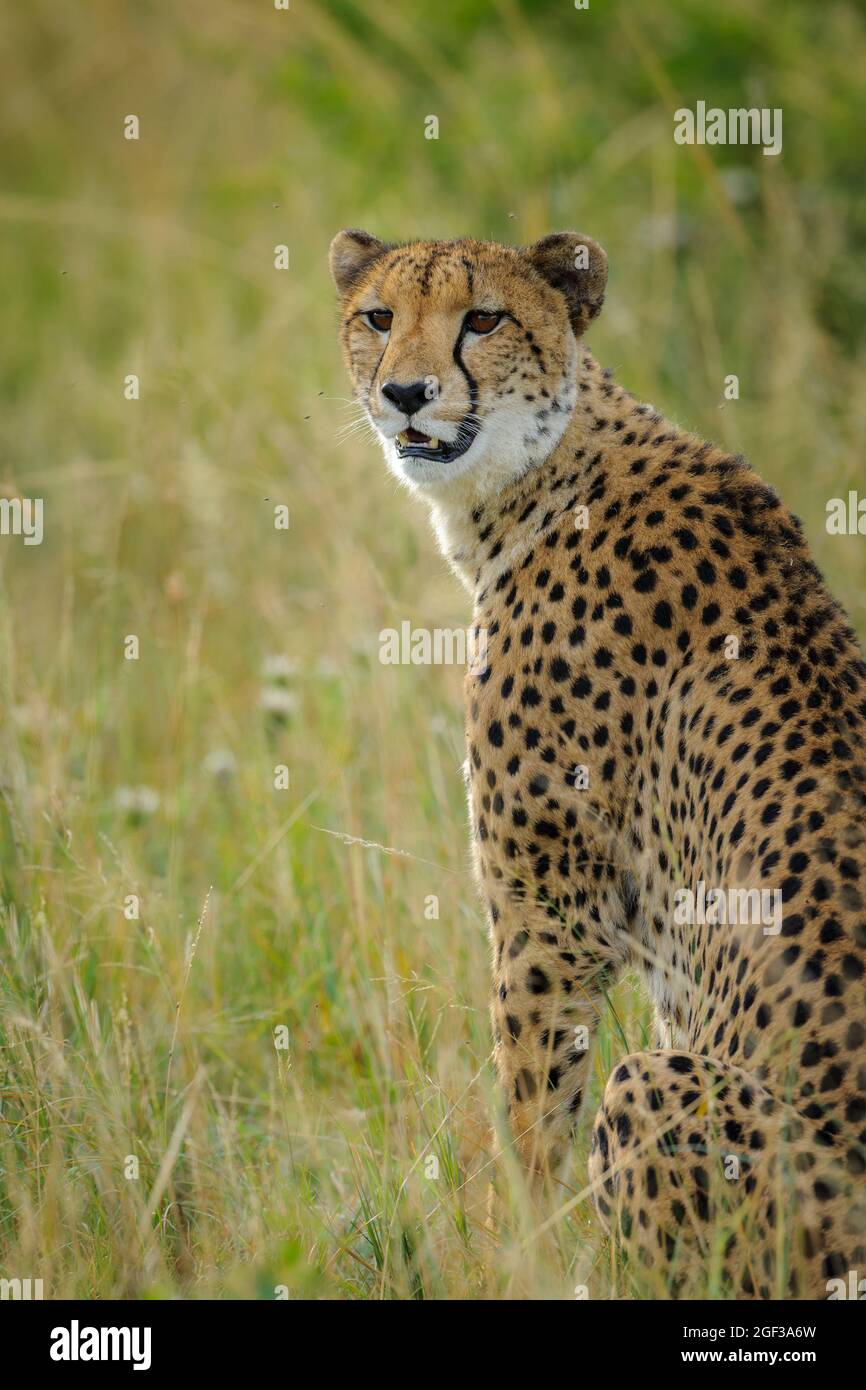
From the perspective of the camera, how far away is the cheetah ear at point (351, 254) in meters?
4.61

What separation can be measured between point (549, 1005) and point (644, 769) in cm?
58

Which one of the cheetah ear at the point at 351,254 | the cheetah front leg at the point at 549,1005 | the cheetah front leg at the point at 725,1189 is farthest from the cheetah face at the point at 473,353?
the cheetah front leg at the point at 725,1189

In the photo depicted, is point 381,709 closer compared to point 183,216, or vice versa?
point 381,709

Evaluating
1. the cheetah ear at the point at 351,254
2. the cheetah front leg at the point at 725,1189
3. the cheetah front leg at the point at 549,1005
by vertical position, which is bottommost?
the cheetah front leg at the point at 725,1189

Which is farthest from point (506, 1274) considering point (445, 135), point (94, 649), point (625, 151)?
point (445, 135)

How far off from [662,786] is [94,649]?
3234mm

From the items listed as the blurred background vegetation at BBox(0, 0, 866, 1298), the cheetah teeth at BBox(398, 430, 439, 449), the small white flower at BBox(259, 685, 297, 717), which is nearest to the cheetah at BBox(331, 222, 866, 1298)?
the cheetah teeth at BBox(398, 430, 439, 449)

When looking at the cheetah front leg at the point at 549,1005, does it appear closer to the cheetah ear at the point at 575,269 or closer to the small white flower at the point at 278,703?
the cheetah ear at the point at 575,269

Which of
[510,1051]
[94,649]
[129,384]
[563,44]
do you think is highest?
[563,44]

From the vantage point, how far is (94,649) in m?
6.49

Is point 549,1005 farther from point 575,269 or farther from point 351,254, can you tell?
point 351,254

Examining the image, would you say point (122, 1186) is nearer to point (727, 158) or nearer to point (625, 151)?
point (625, 151)

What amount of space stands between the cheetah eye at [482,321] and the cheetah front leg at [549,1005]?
4.41 feet

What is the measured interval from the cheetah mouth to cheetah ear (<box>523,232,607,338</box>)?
490 millimetres
